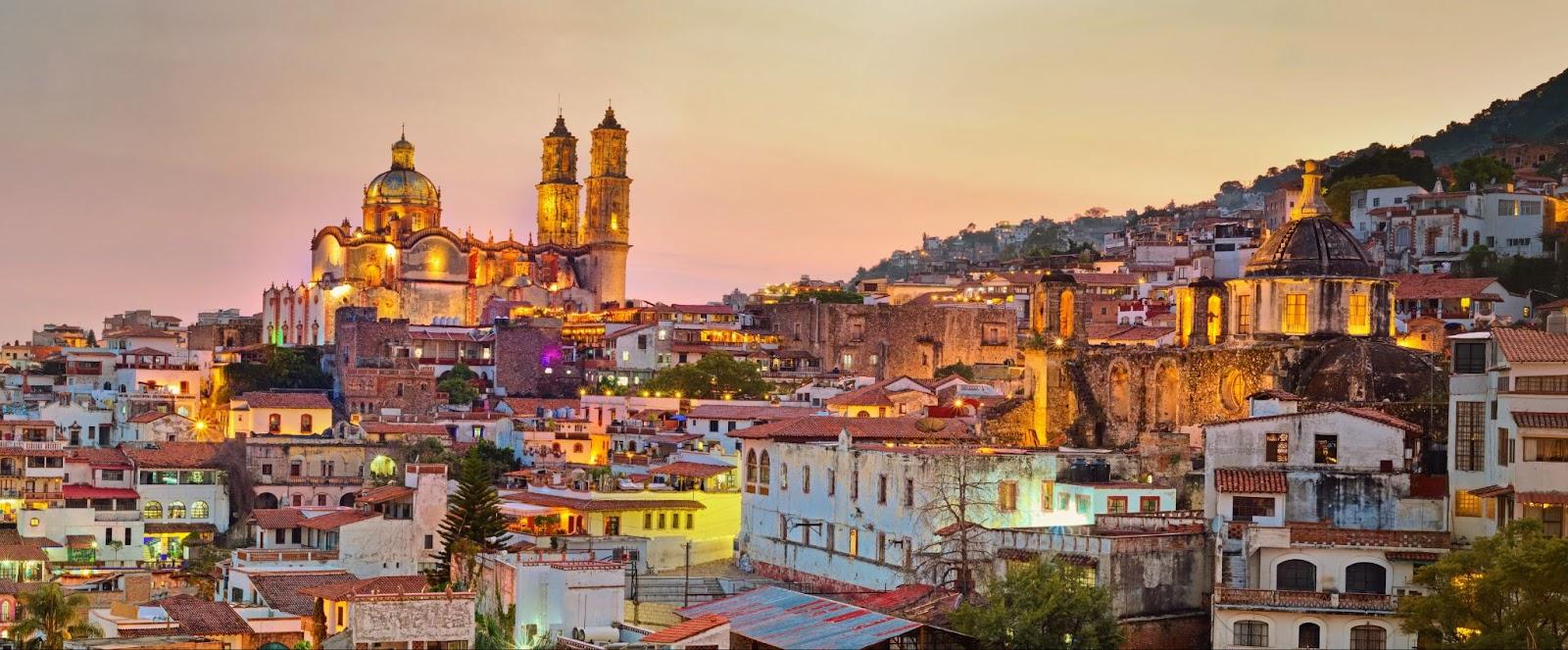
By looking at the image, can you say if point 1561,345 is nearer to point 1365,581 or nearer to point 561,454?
point 1365,581

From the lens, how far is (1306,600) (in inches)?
1462

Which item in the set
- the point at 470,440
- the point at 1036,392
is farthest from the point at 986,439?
the point at 470,440

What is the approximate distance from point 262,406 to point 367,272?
30357 millimetres

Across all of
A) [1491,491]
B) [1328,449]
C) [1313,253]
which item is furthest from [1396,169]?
[1491,491]

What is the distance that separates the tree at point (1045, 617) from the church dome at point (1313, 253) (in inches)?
669

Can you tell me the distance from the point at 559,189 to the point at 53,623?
270 ft

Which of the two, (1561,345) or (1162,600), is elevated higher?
(1561,345)

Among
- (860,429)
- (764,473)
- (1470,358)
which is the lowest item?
(764,473)

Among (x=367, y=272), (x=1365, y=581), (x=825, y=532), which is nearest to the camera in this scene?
(x=1365, y=581)

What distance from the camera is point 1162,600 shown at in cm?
3934

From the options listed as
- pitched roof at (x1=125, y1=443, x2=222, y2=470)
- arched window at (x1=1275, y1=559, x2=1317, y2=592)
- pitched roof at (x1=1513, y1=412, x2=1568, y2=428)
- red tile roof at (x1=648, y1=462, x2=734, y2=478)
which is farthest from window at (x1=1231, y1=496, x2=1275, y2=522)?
pitched roof at (x1=125, y1=443, x2=222, y2=470)

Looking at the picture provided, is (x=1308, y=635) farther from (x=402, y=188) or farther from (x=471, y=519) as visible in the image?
(x=402, y=188)

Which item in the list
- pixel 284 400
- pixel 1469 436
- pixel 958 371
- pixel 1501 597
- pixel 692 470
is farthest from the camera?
pixel 958 371

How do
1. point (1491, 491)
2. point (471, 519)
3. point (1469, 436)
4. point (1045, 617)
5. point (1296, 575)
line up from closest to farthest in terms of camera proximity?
1. point (1045, 617)
2. point (1296, 575)
3. point (1491, 491)
4. point (1469, 436)
5. point (471, 519)
